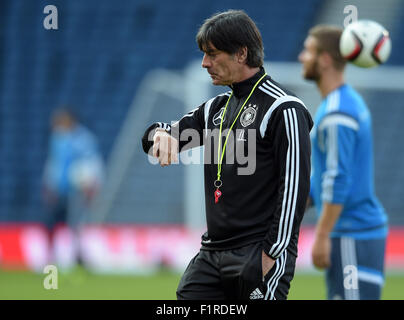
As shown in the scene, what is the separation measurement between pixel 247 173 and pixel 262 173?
2.8 inches

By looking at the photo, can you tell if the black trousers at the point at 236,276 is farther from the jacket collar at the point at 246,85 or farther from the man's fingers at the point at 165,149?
the jacket collar at the point at 246,85

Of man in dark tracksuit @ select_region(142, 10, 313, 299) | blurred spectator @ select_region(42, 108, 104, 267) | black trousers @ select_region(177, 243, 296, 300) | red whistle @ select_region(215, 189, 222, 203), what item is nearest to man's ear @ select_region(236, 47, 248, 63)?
man in dark tracksuit @ select_region(142, 10, 313, 299)

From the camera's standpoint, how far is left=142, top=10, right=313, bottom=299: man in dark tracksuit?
3664 millimetres

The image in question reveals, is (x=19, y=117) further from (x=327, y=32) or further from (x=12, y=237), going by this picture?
(x=327, y=32)

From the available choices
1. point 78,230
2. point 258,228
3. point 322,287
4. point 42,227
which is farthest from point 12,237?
point 258,228

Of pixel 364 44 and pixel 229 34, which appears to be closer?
pixel 229 34

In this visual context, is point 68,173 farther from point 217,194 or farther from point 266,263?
point 266,263

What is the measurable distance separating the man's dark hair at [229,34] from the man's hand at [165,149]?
0.46 metres

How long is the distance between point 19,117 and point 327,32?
35.9 ft

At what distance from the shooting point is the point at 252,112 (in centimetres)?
383

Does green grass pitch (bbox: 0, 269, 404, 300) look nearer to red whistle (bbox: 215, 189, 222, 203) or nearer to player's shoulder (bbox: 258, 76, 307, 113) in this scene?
red whistle (bbox: 215, 189, 222, 203)

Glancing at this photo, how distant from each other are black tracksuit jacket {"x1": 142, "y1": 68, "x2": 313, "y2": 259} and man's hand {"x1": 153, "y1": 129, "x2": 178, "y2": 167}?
0.25 m

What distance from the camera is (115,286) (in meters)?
9.47

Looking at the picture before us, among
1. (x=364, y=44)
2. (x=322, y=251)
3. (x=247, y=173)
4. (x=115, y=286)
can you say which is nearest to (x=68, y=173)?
(x=115, y=286)
